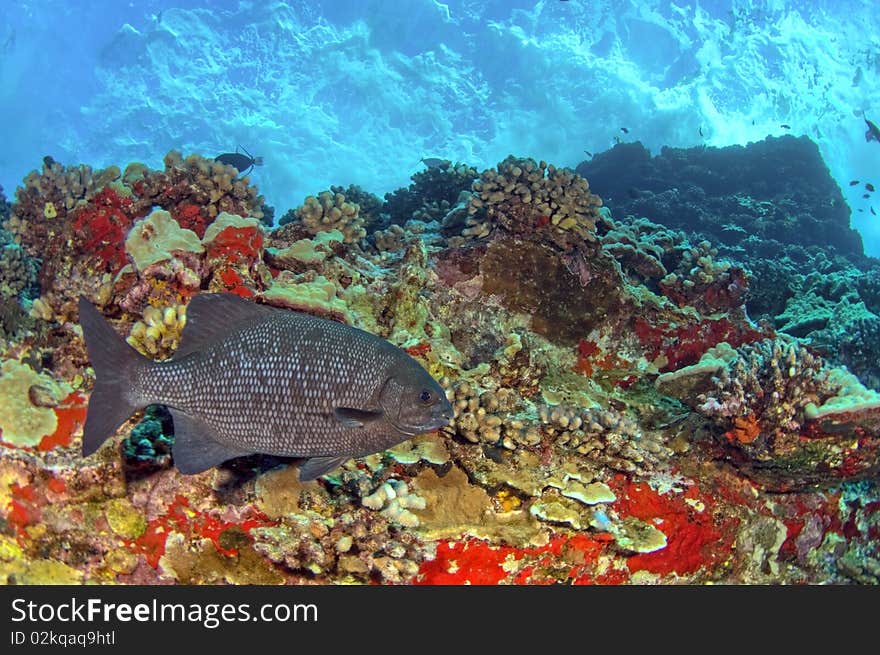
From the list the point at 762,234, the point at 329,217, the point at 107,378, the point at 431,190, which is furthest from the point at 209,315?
the point at 762,234

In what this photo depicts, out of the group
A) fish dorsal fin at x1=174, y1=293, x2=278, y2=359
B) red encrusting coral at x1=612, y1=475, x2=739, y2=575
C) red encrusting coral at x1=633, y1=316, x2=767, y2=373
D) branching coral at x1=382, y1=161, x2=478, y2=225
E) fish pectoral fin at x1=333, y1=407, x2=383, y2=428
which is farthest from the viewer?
branching coral at x1=382, y1=161, x2=478, y2=225

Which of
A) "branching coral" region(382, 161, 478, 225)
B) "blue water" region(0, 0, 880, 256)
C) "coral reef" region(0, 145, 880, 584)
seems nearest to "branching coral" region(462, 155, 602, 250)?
"coral reef" region(0, 145, 880, 584)

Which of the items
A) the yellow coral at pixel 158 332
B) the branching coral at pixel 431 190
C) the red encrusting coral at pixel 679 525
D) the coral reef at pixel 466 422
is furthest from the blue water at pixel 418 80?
the yellow coral at pixel 158 332

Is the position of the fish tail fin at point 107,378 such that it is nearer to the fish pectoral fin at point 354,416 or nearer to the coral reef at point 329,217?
the fish pectoral fin at point 354,416

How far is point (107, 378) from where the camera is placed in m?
2.15

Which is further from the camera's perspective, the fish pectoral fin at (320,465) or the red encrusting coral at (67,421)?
the red encrusting coral at (67,421)

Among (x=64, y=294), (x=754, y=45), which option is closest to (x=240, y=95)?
(x=754, y=45)

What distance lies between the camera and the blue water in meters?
45.1

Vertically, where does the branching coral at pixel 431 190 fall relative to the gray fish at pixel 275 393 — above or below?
above

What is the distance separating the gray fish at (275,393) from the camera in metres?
2.08

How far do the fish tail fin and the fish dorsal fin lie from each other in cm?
23

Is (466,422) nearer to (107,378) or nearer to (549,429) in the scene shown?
(549,429)

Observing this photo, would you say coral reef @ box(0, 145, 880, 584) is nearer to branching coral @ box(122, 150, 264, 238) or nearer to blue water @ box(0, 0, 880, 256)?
branching coral @ box(122, 150, 264, 238)

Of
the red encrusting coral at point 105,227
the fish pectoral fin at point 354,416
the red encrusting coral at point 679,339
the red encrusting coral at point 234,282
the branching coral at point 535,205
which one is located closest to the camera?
the fish pectoral fin at point 354,416
